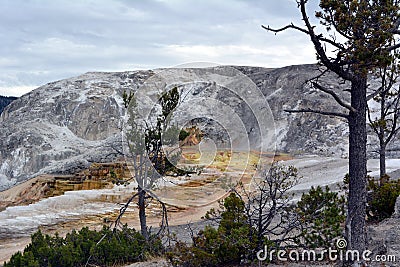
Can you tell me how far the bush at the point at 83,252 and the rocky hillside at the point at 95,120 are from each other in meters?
17.1

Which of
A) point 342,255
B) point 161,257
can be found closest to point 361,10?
point 342,255

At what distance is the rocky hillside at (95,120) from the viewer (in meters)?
31.7

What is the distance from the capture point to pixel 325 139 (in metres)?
32.5

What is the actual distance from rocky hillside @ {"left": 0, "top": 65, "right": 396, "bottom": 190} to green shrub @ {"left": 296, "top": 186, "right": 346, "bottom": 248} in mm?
18474

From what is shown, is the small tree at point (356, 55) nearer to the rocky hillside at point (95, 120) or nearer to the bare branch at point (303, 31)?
the bare branch at point (303, 31)

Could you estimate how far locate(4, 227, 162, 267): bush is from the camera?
8.37 metres

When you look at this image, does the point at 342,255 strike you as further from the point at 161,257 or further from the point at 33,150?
the point at 33,150

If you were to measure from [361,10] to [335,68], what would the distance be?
31.7 inches

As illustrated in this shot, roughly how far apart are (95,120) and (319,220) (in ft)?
118

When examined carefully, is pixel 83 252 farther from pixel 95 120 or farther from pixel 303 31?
pixel 95 120

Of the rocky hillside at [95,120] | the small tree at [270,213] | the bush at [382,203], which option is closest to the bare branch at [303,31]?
the small tree at [270,213]

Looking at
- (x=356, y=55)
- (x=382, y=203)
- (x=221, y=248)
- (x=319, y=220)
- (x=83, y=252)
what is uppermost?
(x=356, y=55)

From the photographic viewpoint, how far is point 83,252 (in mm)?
8672

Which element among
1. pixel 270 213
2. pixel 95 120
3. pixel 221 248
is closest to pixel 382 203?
pixel 270 213
